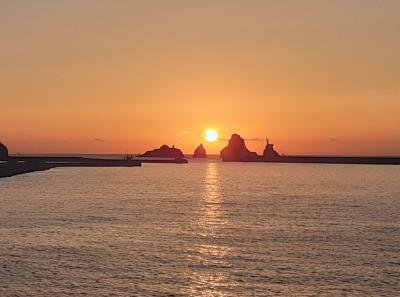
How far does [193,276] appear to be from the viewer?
2972 centimetres

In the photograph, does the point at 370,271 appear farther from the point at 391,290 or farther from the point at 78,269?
the point at 78,269

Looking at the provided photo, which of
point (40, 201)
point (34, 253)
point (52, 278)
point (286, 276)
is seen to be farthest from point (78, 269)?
point (40, 201)

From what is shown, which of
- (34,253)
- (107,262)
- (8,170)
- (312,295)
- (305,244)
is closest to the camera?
(312,295)

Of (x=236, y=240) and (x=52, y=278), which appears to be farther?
(x=236, y=240)

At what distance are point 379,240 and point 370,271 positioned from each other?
1234 cm

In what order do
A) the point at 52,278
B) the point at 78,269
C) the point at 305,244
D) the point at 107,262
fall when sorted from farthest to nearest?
the point at 305,244
the point at 107,262
the point at 78,269
the point at 52,278

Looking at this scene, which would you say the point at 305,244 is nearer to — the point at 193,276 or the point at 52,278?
the point at 193,276

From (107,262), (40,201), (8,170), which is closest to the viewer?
(107,262)

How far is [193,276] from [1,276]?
962 centimetres

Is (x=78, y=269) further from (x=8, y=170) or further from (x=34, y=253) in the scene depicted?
(x=8, y=170)

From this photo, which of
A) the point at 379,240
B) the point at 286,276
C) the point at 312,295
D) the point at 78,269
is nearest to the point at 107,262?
the point at 78,269

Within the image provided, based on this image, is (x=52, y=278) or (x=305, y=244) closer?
(x=52, y=278)

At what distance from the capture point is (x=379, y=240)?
42.6 meters

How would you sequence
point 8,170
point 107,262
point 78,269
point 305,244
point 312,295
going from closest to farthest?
point 312,295 < point 78,269 < point 107,262 < point 305,244 < point 8,170
